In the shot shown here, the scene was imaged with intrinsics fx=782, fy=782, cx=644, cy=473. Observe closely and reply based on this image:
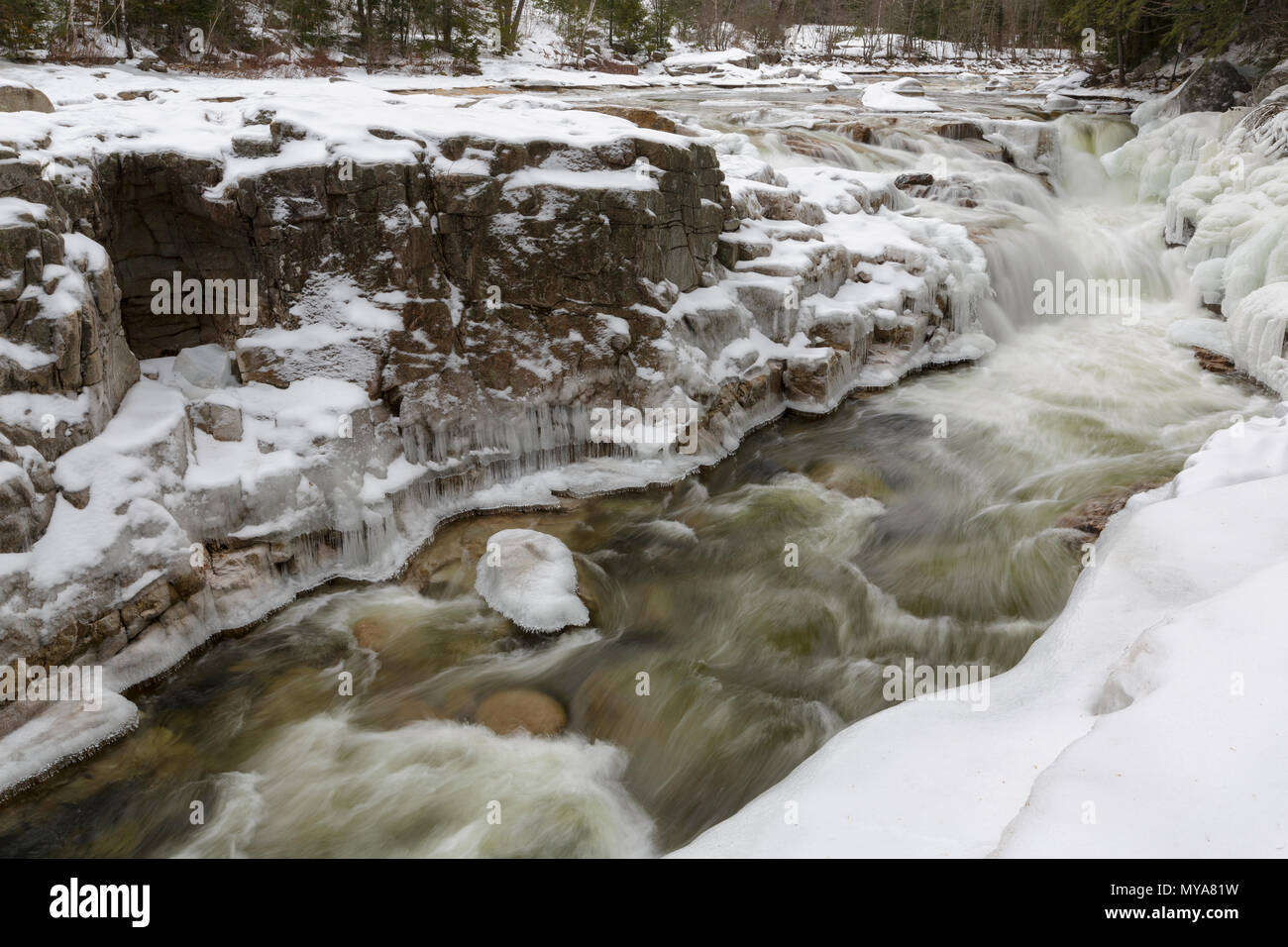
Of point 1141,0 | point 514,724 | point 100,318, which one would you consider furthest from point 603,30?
point 514,724

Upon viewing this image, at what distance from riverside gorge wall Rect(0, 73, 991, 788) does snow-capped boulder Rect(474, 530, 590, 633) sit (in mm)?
887

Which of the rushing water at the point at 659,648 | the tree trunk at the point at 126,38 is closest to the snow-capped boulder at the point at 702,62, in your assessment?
the tree trunk at the point at 126,38

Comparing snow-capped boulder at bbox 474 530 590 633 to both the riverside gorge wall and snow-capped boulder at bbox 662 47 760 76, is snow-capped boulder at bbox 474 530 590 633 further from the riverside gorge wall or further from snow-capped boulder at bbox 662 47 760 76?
snow-capped boulder at bbox 662 47 760 76

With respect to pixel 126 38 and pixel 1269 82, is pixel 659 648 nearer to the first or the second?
pixel 1269 82

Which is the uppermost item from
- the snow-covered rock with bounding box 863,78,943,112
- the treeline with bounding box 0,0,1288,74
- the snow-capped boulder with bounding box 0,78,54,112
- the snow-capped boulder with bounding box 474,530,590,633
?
the treeline with bounding box 0,0,1288,74

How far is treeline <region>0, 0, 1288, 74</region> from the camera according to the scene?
15.7 m

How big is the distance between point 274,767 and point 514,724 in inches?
59.3

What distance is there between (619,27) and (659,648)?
3247cm

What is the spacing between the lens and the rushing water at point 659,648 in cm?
458

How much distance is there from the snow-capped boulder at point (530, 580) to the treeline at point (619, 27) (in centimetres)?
1520

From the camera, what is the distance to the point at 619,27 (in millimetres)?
31906

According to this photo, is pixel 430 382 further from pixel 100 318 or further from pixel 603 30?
pixel 603 30

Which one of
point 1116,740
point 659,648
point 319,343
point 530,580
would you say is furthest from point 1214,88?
point 1116,740

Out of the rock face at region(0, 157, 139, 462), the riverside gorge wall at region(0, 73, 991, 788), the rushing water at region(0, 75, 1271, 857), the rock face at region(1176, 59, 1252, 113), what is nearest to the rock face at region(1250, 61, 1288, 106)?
the rock face at region(1176, 59, 1252, 113)
